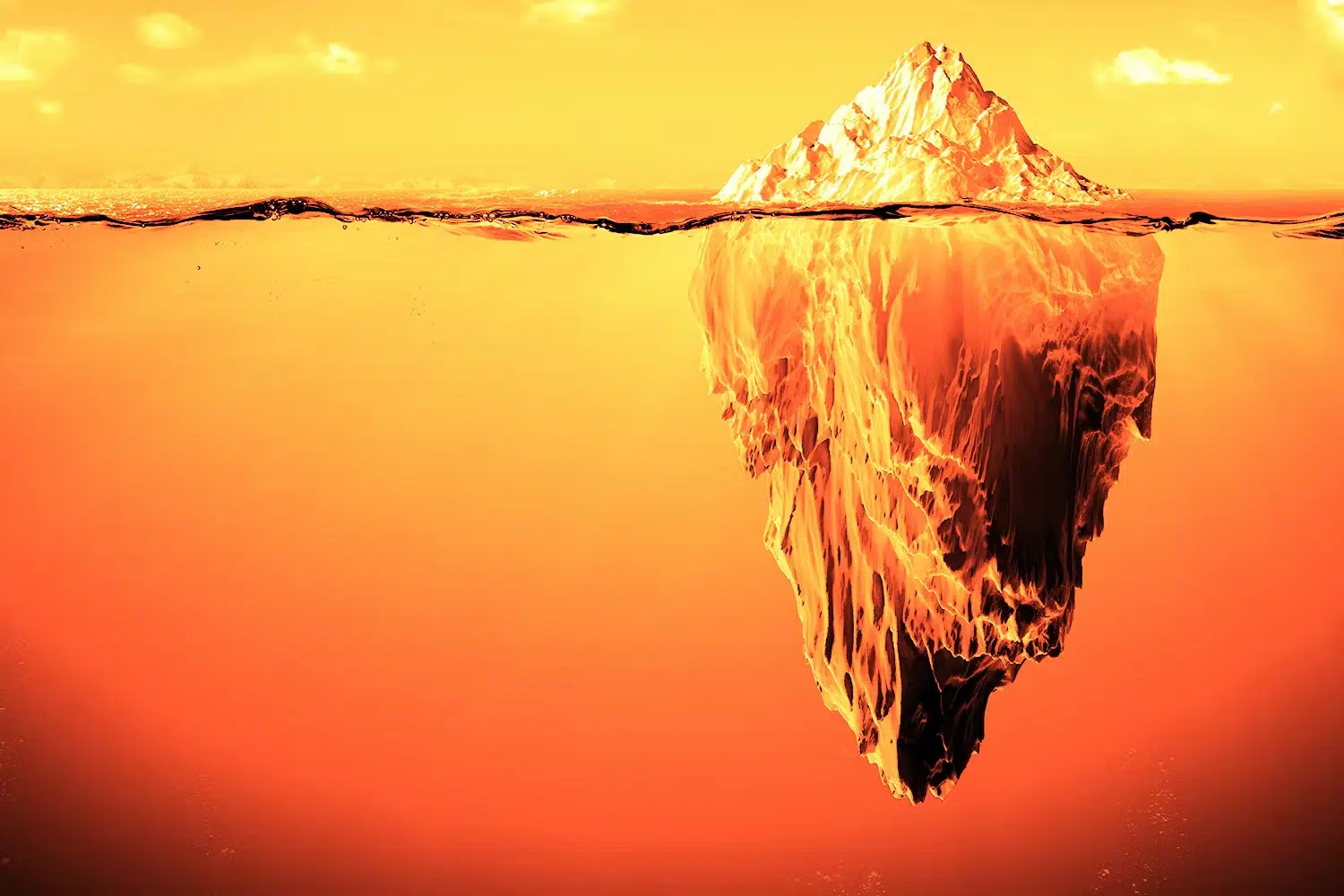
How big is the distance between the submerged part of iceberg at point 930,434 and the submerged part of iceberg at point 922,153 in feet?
1.54

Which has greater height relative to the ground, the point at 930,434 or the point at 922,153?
the point at 922,153

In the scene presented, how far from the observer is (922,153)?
662 centimetres

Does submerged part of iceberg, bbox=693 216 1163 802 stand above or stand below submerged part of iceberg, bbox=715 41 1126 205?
below

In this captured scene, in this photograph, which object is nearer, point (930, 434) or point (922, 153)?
point (930, 434)

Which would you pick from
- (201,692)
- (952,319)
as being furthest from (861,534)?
(201,692)

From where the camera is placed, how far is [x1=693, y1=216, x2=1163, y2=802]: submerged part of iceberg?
6324 mm

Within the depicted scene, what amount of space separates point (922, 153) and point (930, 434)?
7.14ft

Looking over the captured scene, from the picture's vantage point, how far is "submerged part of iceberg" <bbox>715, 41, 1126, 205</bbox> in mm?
6199

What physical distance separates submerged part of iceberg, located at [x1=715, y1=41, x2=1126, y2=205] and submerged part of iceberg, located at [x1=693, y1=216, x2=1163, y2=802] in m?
0.47

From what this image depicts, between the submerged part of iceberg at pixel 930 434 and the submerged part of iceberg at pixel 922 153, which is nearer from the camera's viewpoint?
the submerged part of iceberg at pixel 922 153

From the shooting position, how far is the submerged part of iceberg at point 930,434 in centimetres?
632

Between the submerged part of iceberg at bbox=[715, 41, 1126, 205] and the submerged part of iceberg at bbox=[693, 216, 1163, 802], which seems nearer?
the submerged part of iceberg at bbox=[715, 41, 1126, 205]

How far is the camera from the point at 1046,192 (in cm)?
693

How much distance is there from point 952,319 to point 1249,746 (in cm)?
797
